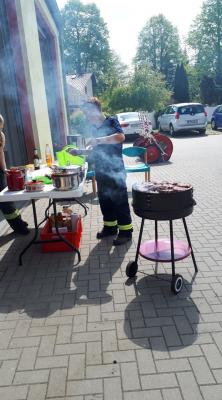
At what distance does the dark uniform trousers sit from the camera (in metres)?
4.24

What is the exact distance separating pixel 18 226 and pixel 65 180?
160cm

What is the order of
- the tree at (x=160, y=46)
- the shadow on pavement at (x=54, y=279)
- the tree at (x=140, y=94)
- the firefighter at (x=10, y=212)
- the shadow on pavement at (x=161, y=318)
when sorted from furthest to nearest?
the tree at (x=160, y=46), the tree at (x=140, y=94), the firefighter at (x=10, y=212), the shadow on pavement at (x=54, y=279), the shadow on pavement at (x=161, y=318)

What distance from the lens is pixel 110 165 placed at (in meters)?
4.27

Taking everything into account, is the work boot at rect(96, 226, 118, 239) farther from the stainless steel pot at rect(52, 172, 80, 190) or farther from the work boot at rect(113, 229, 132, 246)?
the stainless steel pot at rect(52, 172, 80, 190)

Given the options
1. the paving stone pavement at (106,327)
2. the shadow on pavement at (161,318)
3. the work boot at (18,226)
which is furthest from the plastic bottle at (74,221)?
the shadow on pavement at (161,318)

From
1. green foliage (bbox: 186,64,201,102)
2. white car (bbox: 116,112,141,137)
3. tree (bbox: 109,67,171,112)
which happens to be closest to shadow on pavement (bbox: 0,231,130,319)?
white car (bbox: 116,112,141,137)

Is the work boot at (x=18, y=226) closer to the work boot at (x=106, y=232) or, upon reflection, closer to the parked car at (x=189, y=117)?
the work boot at (x=106, y=232)

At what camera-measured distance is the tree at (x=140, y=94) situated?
25203 millimetres

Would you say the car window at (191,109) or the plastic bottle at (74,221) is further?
the car window at (191,109)

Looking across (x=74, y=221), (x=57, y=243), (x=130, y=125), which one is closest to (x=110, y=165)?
(x=74, y=221)

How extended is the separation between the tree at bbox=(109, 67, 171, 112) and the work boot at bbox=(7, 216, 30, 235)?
72.6 feet

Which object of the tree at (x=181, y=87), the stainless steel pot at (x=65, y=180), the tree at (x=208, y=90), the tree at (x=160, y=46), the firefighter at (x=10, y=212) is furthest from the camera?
the tree at (x=160, y=46)

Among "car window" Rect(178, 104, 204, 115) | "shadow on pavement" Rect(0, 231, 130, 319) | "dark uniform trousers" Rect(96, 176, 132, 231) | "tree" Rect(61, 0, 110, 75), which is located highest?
"tree" Rect(61, 0, 110, 75)

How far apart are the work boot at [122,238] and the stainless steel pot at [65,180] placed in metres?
1.05
